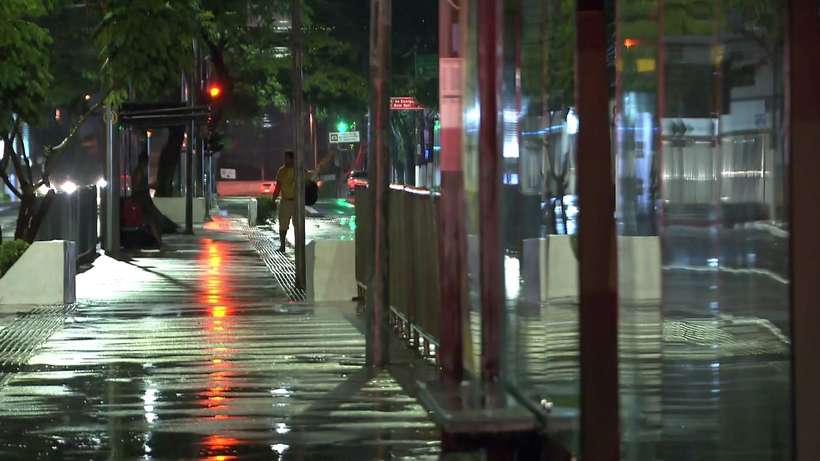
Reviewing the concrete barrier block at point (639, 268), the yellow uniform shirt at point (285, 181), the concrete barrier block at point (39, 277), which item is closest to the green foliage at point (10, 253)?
the concrete barrier block at point (39, 277)

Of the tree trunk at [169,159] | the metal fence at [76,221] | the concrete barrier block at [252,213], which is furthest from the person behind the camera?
the concrete barrier block at [252,213]

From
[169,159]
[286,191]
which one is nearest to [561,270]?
[286,191]

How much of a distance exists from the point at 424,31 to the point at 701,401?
32.6 m

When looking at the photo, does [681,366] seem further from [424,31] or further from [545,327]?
[424,31]

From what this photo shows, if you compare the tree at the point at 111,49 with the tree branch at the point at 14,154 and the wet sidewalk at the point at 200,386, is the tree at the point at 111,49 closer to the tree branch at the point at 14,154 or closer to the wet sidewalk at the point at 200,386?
the tree branch at the point at 14,154

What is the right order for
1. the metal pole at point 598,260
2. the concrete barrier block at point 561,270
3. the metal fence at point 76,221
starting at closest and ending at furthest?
the metal pole at point 598,260 → the concrete barrier block at point 561,270 → the metal fence at point 76,221

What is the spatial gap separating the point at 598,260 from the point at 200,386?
5.49 metres

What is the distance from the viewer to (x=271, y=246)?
96.1 feet

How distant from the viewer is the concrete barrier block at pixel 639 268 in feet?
17.3

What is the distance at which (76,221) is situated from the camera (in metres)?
23.5

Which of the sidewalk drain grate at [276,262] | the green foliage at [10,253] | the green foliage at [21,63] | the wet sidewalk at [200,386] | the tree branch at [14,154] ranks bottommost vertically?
the wet sidewalk at [200,386]

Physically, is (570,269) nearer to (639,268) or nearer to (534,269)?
(534,269)

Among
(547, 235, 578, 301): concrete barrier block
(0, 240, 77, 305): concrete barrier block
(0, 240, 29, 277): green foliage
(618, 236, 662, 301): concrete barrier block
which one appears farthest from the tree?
(618, 236, 662, 301): concrete barrier block

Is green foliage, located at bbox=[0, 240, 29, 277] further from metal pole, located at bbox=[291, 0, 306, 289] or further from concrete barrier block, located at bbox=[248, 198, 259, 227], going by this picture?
concrete barrier block, located at bbox=[248, 198, 259, 227]
